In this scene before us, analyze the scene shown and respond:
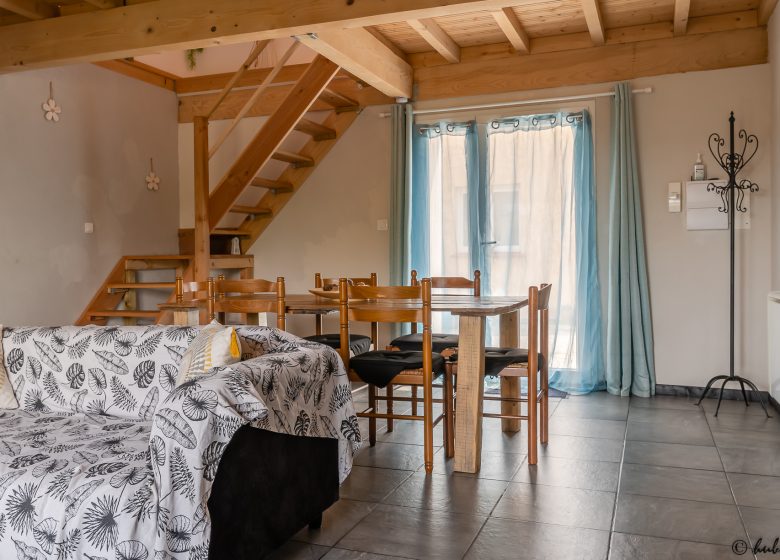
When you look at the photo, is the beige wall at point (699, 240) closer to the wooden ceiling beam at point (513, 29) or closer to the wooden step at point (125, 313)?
the wooden ceiling beam at point (513, 29)

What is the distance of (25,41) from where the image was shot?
4.63 meters

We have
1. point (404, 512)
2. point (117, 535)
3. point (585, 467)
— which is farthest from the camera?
point (585, 467)

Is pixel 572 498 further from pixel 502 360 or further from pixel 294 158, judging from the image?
pixel 294 158

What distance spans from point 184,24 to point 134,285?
2.28 m

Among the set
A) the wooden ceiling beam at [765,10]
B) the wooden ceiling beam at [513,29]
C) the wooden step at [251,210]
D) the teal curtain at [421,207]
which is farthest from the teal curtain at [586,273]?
the wooden step at [251,210]

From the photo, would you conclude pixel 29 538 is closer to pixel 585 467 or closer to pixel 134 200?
pixel 585 467

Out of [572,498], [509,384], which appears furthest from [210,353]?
[509,384]

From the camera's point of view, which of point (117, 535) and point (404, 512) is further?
point (404, 512)

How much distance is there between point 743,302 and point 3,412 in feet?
15.1

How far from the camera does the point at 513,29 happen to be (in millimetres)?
5051

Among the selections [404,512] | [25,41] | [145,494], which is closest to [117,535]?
[145,494]

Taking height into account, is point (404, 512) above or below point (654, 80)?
below

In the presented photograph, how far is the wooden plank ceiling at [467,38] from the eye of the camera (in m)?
4.15

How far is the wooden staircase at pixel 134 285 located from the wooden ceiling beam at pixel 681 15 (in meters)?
3.82
